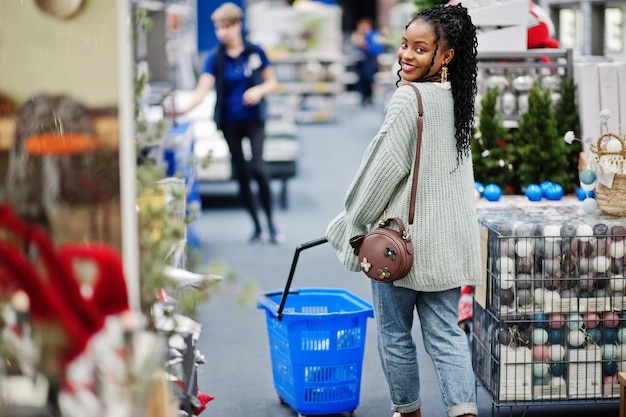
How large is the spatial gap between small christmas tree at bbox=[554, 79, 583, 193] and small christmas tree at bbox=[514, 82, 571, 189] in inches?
2.5

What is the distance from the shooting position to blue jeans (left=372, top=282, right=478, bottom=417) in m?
3.47

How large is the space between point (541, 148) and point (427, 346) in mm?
1718

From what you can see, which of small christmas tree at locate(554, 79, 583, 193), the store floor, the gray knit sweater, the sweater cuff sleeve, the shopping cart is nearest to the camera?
the gray knit sweater

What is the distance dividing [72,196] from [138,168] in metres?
0.41

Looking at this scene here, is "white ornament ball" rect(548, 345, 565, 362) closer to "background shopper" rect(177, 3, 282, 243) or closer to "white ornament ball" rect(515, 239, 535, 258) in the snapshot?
"white ornament ball" rect(515, 239, 535, 258)

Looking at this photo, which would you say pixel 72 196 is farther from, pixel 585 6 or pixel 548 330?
pixel 585 6

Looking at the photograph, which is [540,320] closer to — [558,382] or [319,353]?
[558,382]

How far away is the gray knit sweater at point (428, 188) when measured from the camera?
338 cm

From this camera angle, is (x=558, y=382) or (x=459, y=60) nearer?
(x=459, y=60)

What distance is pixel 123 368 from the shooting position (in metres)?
1.84

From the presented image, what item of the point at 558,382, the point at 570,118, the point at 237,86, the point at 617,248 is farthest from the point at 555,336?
the point at 237,86

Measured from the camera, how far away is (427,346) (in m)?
3.58

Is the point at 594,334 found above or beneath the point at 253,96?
beneath

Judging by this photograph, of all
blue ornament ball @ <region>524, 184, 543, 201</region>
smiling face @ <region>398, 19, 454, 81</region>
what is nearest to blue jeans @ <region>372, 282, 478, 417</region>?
smiling face @ <region>398, 19, 454, 81</region>
